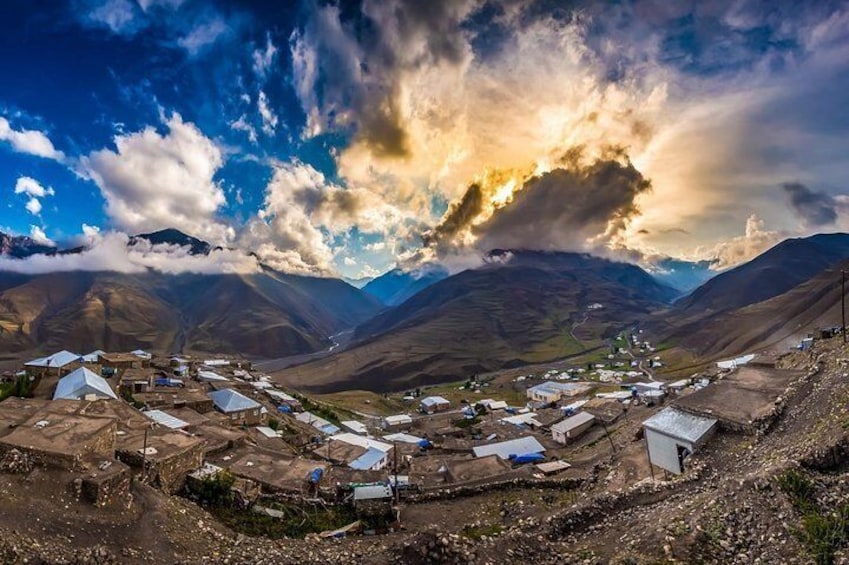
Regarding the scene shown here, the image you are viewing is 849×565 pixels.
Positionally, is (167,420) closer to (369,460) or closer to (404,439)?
(369,460)

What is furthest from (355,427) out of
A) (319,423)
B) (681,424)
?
(681,424)

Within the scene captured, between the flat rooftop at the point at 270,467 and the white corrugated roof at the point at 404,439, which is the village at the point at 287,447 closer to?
the flat rooftop at the point at 270,467

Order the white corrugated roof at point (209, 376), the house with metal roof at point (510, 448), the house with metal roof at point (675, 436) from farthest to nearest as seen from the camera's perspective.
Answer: the white corrugated roof at point (209, 376) < the house with metal roof at point (510, 448) < the house with metal roof at point (675, 436)

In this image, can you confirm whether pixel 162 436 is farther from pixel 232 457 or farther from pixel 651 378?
pixel 651 378

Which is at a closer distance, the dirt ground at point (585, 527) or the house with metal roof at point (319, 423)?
the dirt ground at point (585, 527)

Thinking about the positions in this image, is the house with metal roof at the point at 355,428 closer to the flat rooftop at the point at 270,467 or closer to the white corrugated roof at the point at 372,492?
the flat rooftop at the point at 270,467

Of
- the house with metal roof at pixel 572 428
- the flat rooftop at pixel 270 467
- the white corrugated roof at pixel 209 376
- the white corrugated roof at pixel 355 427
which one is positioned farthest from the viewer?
the white corrugated roof at pixel 209 376

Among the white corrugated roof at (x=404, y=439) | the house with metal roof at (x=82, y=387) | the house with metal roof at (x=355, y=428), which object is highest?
the house with metal roof at (x=82, y=387)

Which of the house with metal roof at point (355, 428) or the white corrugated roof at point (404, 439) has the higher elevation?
the house with metal roof at point (355, 428)

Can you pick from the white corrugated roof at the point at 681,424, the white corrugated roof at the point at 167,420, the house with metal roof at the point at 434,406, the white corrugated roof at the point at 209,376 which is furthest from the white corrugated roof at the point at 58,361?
the house with metal roof at the point at 434,406
